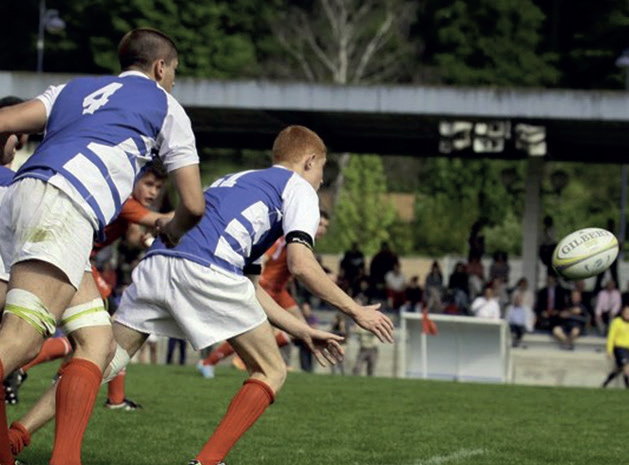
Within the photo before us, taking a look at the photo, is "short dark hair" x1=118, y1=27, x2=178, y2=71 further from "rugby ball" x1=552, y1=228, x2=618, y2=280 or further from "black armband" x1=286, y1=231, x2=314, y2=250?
"rugby ball" x1=552, y1=228, x2=618, y2=280

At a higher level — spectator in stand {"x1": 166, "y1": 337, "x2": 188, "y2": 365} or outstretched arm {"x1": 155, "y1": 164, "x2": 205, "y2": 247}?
outstretched arm {"x1": 155, "y1": 164, "x2": 205, "y2": 247}

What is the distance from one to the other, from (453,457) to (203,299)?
283 cm

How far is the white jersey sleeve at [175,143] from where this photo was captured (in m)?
6.57

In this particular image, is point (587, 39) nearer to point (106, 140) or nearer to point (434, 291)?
point (434, 291)

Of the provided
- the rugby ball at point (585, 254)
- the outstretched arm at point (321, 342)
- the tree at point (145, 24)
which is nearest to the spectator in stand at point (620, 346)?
the rugby ball at point (585, 254)

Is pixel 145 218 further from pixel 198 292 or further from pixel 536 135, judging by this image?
pixel 536 135

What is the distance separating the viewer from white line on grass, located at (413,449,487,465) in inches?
359

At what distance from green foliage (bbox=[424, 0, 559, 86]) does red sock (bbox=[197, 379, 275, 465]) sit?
55.7m

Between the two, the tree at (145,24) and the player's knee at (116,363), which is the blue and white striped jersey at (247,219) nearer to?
the player's knee at (116,363)

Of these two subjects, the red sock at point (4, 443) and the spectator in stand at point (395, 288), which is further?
the spectator in stand at point (395, 288)

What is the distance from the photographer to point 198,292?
7.23 m

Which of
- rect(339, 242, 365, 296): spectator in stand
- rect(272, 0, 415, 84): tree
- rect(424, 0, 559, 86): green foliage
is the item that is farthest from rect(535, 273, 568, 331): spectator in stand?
rect(424, 0, 559, 86): green foliage

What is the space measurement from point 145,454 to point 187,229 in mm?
2927

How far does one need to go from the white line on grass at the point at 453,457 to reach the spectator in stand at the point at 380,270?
858 inches
